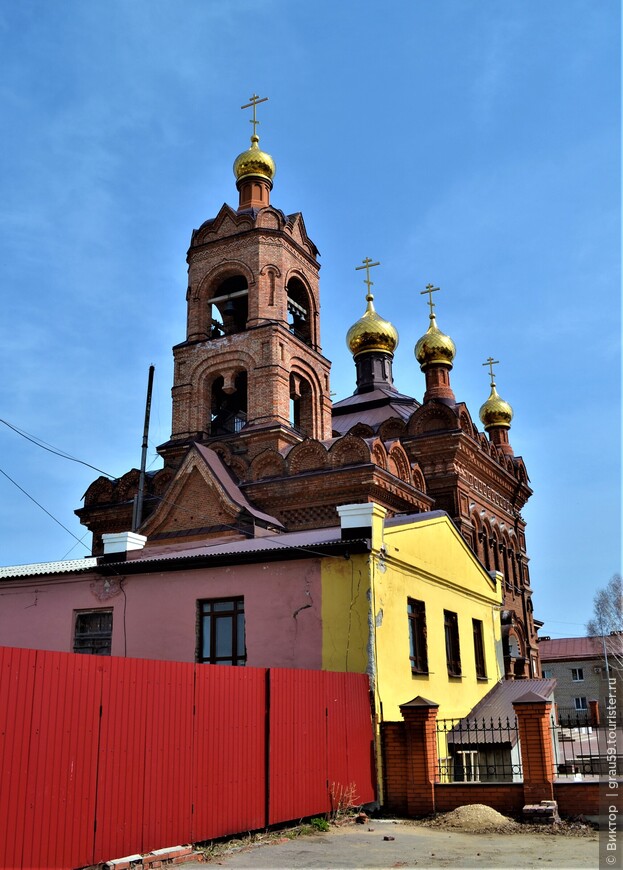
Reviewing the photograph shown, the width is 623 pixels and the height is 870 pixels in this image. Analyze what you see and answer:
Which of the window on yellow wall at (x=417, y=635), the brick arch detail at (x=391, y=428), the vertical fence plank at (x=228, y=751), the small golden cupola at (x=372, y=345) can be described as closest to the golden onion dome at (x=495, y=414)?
the small golden cupola at (x=372, y=345)

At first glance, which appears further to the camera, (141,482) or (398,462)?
(398,462)

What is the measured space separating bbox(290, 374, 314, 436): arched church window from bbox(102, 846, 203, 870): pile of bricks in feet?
66.0

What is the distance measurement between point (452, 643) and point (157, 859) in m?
8.43

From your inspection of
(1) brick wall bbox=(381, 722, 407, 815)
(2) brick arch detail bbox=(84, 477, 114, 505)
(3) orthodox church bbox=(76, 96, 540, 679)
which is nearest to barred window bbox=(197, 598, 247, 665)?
(1) brick wall bbox=(381, 722, 407, 815)

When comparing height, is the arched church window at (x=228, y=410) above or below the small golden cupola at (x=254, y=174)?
below

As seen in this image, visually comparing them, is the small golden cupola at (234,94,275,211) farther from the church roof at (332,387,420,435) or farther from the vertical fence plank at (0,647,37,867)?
the vertical fence plank at (0,647,37,867)

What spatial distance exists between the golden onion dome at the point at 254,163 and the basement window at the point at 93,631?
64.9 feet

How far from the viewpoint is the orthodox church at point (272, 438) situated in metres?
23.1

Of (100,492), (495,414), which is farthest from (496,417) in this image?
(100,492)

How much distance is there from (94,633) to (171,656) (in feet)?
5.22

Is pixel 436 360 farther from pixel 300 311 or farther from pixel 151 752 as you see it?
pixel 151 752

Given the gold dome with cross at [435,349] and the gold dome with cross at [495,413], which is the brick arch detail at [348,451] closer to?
the gold dome with cross at [435,349]

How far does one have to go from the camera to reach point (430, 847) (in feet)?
27.9

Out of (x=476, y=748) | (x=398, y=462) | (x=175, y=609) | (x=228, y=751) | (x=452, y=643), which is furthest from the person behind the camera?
(x=398, y=462)
